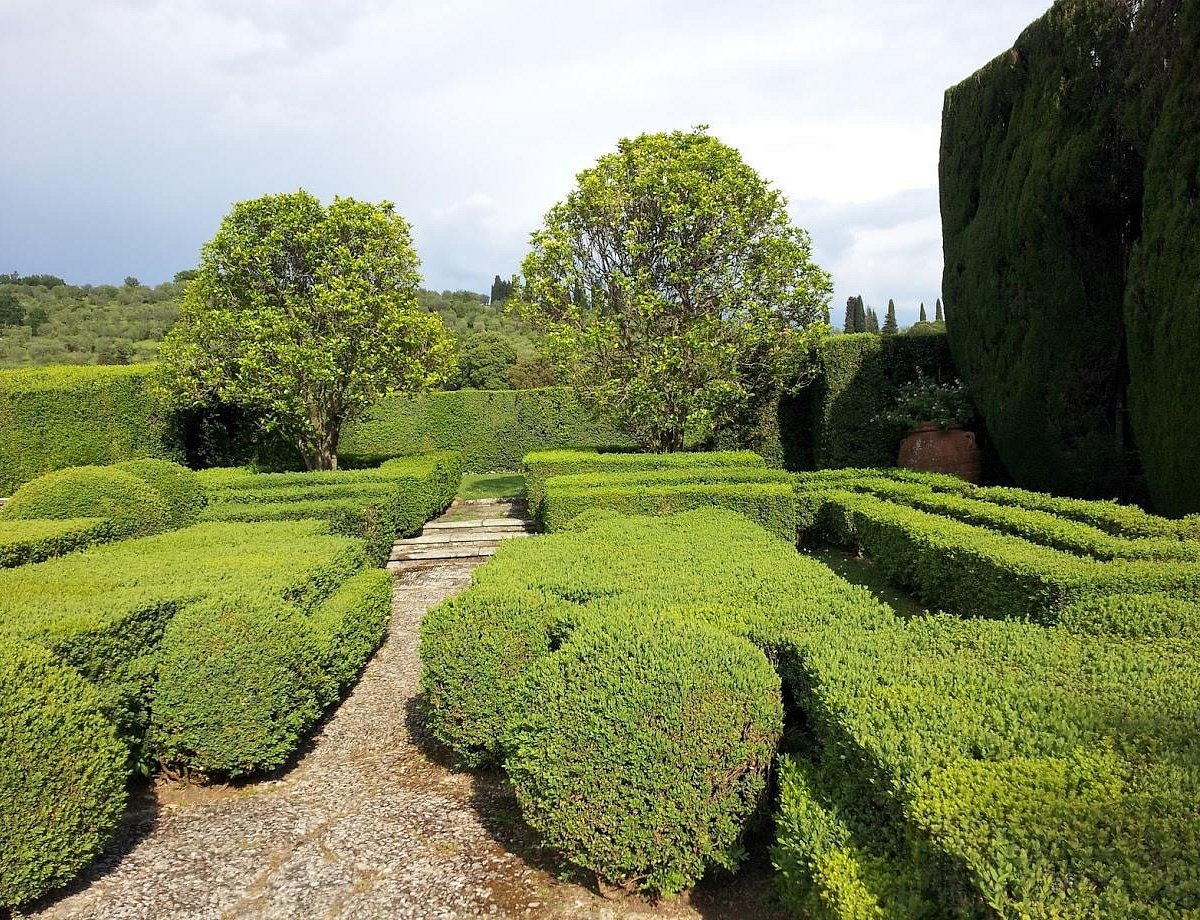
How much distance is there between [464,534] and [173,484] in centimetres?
476

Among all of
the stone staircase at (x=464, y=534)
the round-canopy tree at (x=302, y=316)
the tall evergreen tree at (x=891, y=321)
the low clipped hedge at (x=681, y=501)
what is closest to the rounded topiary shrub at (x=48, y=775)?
the stone staircase at (x=464, y=534)

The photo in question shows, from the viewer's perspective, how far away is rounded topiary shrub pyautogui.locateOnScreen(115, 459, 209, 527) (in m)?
8.47

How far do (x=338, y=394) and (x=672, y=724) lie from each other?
12.5m

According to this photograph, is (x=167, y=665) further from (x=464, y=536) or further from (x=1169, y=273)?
(x=1169, y=273)

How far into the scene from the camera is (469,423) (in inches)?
853

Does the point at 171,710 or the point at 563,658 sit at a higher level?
the point at 563,658

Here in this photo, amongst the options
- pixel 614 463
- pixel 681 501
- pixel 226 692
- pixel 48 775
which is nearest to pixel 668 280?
pixel 614 463

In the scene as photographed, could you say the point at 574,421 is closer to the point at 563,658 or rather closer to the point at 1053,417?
the point at 1053,417

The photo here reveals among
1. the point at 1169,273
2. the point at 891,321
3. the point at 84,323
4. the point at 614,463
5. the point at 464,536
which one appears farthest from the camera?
the point at 891,321

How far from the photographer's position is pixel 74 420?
51.6 ft

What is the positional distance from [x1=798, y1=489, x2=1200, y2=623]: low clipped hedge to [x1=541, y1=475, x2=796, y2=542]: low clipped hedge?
91 centimetres

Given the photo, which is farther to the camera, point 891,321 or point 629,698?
point 891,321

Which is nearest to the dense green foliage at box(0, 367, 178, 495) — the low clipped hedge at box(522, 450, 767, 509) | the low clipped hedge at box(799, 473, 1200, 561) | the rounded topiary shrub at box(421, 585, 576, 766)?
the low clipped hedge at box(522, 450, 767, 509)

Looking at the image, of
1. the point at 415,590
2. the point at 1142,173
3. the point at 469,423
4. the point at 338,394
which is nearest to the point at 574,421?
the point at 469,423
